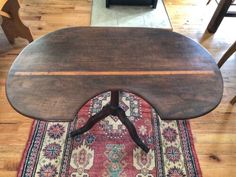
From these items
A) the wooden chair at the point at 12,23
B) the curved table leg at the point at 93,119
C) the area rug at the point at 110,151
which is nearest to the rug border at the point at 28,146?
the area rug at the point at 110,151

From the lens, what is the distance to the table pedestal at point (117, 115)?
52.2 inches

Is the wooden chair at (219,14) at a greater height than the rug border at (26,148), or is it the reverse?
the wooden chair at (219,14)

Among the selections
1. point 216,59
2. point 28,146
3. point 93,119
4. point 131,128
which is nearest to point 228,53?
point 216,59

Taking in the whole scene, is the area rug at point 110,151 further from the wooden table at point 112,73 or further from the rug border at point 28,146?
the wooden table at point 112,73

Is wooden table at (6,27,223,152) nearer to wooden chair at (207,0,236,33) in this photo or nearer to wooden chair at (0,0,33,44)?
wooden chair at (0,0,33,44)

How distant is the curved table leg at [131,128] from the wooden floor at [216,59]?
0.37 metres

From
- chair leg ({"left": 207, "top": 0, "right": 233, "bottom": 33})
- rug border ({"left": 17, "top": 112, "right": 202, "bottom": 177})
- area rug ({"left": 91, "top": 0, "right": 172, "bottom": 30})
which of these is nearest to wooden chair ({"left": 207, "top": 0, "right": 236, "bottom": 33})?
chair leg ({"left": 207, "top": 0, "right": 233, "bottom": 33})

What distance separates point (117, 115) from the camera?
137cm

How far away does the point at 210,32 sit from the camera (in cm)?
225

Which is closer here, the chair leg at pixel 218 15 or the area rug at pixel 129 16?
the chair leg at pixel 218 15

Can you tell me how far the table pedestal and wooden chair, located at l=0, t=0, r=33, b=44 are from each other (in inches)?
39.2

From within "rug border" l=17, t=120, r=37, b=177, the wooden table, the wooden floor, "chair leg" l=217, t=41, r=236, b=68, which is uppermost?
the wooden table

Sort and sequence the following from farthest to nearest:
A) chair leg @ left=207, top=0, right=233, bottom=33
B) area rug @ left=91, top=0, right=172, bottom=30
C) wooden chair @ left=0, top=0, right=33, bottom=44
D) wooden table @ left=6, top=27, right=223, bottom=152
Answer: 1. area rug @ left=91, top=0, right=172, bottom=30
2. chair leg @ left=207, top=0, right=233, bottom=33
3. wooden chair @ left=0, top=0, right=33, bottom=44
4. wooden table @ left=6, top=27, right=223, bottom=152

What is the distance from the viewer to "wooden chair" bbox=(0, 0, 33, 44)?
68.1 inches
